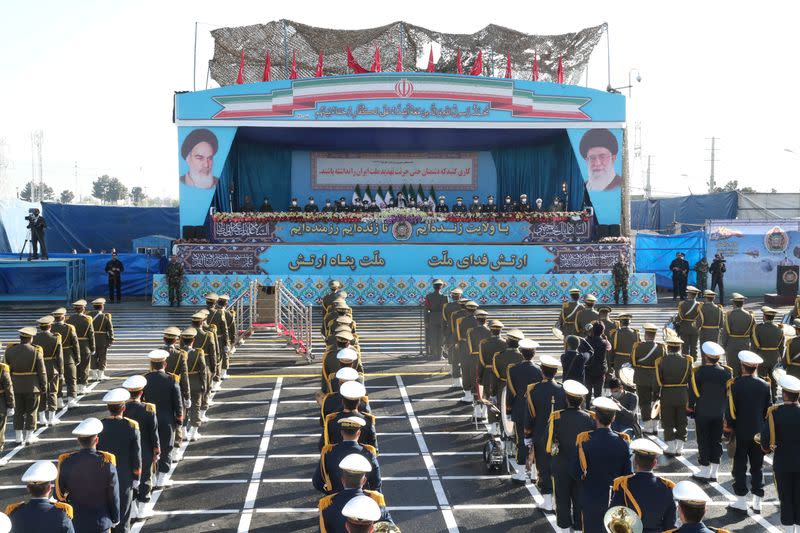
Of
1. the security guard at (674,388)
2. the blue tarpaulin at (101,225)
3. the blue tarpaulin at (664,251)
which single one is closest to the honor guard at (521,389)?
the security guard at (674,388)

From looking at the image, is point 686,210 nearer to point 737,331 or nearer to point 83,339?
point 737,331

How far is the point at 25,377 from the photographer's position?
10.4m

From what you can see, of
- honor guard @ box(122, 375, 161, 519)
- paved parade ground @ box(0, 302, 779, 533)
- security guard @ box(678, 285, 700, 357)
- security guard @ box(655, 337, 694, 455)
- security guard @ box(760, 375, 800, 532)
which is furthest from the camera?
security guard @ box(678, 285, 700, 357)

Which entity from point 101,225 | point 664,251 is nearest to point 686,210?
point 664,251

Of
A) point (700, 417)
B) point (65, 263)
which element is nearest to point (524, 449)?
point (700, 417)

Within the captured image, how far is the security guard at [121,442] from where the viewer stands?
6906 mm

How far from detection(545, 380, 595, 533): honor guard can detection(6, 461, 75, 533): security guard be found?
4.13 meters

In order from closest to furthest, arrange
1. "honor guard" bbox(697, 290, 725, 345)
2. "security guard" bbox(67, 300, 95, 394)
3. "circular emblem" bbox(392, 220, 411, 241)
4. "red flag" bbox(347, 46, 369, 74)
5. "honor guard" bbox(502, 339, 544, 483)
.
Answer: "honor guard" bbox(502, 339, 544, 483), "security guard" bbox(67, 300, 95, 394), "honor guard" bbox(697, 290, 725, 345), "circular emblem" bbox(392, 220, 411, 241), "red flag" bbox(347, 46, 369, 74)

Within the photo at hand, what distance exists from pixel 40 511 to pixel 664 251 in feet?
86.7

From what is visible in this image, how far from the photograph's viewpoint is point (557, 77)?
3180 centimetres

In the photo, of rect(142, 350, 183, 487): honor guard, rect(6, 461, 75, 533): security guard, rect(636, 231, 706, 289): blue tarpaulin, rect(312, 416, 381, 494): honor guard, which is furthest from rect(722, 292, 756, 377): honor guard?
rect(636, 231, 706, 289): blue tarpaulin

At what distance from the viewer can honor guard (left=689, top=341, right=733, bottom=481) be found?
9.09m

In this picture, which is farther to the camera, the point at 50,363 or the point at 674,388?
the point at 50,363

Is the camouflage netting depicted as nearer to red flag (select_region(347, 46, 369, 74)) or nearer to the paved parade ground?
red flag (select_region(347, 46, 369, 74))
